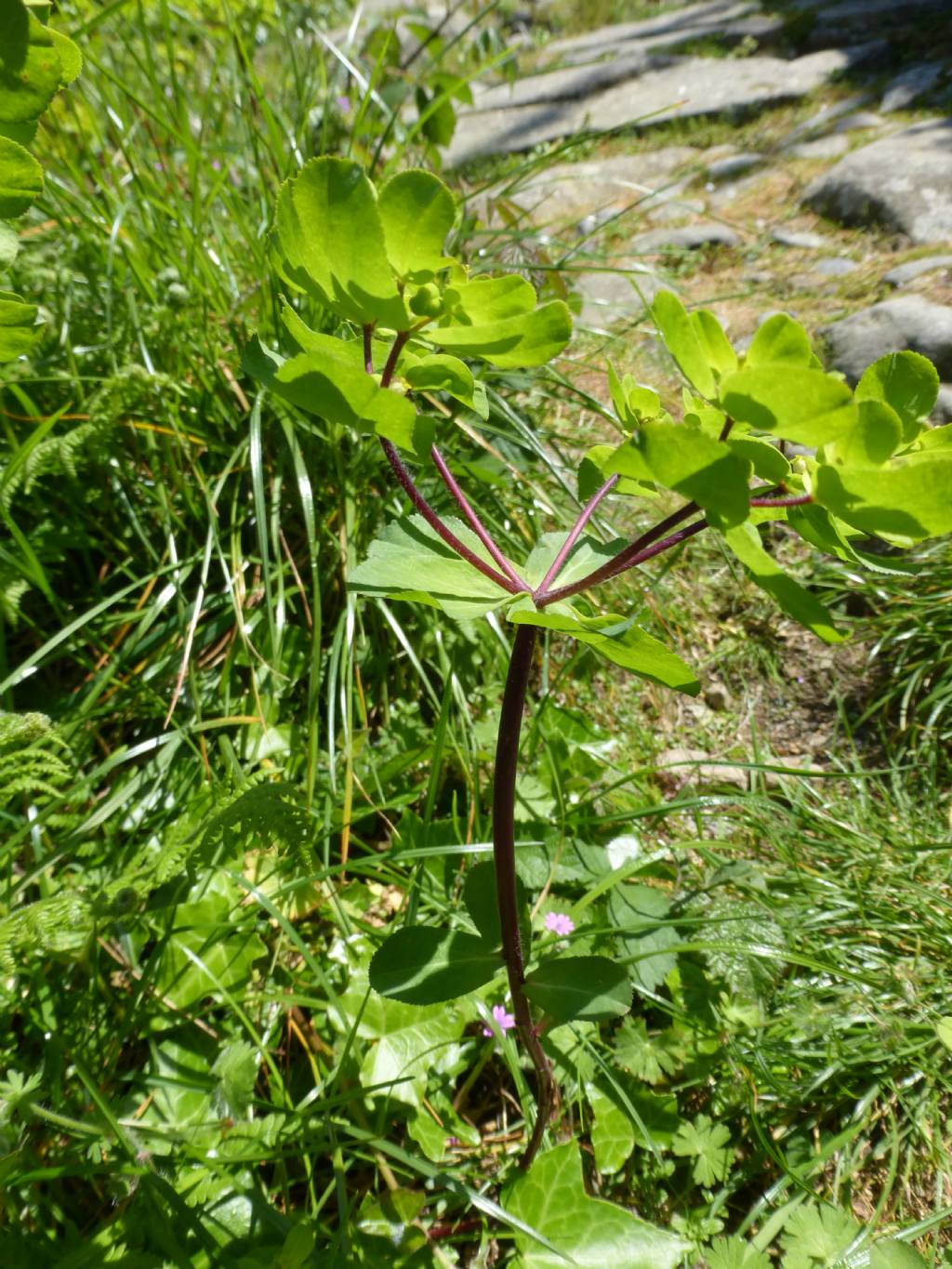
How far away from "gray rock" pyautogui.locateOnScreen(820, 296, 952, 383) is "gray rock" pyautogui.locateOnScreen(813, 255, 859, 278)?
1.31 ft

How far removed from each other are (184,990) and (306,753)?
1.42ft

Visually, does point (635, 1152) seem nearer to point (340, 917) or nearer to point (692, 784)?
point (340, 917)

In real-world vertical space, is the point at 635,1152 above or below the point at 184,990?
below

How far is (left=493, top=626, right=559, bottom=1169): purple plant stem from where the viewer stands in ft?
2.35

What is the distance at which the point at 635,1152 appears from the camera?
1153mm

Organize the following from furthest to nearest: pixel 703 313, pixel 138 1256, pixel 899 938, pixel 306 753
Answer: pixel 306 753
pixel 899 938
pixel 138 1256
pixel 703 313

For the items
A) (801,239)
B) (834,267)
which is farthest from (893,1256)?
(801,239)

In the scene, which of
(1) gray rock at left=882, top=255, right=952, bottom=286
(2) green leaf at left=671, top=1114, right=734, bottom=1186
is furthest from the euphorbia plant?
(1) gray rock at left=882, top=255, right=952, bottom=286

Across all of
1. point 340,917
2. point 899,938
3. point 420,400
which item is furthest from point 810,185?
point 340,917

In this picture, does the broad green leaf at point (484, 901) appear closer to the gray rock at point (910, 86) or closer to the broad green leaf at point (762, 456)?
the broad green leaf at point (762, 456)

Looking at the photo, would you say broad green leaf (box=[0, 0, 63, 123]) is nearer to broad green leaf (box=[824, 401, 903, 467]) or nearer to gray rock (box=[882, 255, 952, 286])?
broad green leaf (box=[824, 401, 903, 467])

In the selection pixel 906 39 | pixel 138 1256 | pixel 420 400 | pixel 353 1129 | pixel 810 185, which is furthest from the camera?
pixel 906 39

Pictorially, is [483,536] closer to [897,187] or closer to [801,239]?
[801,239]

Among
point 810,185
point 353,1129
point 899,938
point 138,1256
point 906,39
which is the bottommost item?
point 899,938
